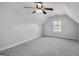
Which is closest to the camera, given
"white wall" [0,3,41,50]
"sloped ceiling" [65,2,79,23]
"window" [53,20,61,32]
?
"sloped ceiling" [65,2,79,23]

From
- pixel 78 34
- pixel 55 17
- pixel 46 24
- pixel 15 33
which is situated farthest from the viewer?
pixel 15 33

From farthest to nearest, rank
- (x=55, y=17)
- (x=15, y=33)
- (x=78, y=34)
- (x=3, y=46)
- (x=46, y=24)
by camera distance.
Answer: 1. (x=15, y=33)
2. (x=3, y=46)
3. (x=46, y=24)
4. (x=78, y=34)
5. (x=55, y=17)

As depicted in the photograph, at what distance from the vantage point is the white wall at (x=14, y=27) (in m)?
2.37

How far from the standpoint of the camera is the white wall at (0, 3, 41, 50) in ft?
7.76

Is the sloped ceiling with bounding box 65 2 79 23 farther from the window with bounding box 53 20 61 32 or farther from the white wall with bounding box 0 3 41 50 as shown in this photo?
the white wall with bounding box 0 3 41 50

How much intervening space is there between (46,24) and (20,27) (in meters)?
0.79

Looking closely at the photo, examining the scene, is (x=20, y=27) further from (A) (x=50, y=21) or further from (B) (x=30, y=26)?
(A) (x=50, y=21)

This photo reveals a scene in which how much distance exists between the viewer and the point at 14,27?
3070 millimetres

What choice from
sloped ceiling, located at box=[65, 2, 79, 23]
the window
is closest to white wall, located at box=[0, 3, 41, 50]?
the window

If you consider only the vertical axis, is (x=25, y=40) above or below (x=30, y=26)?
below

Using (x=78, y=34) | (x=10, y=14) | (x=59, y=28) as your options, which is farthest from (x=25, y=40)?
(x=78, y=34)

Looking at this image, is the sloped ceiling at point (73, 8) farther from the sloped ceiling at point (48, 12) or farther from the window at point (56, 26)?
the window at point (56, 26)

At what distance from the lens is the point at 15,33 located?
3008mm

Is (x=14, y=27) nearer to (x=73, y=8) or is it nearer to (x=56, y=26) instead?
(x=56, y=26)
